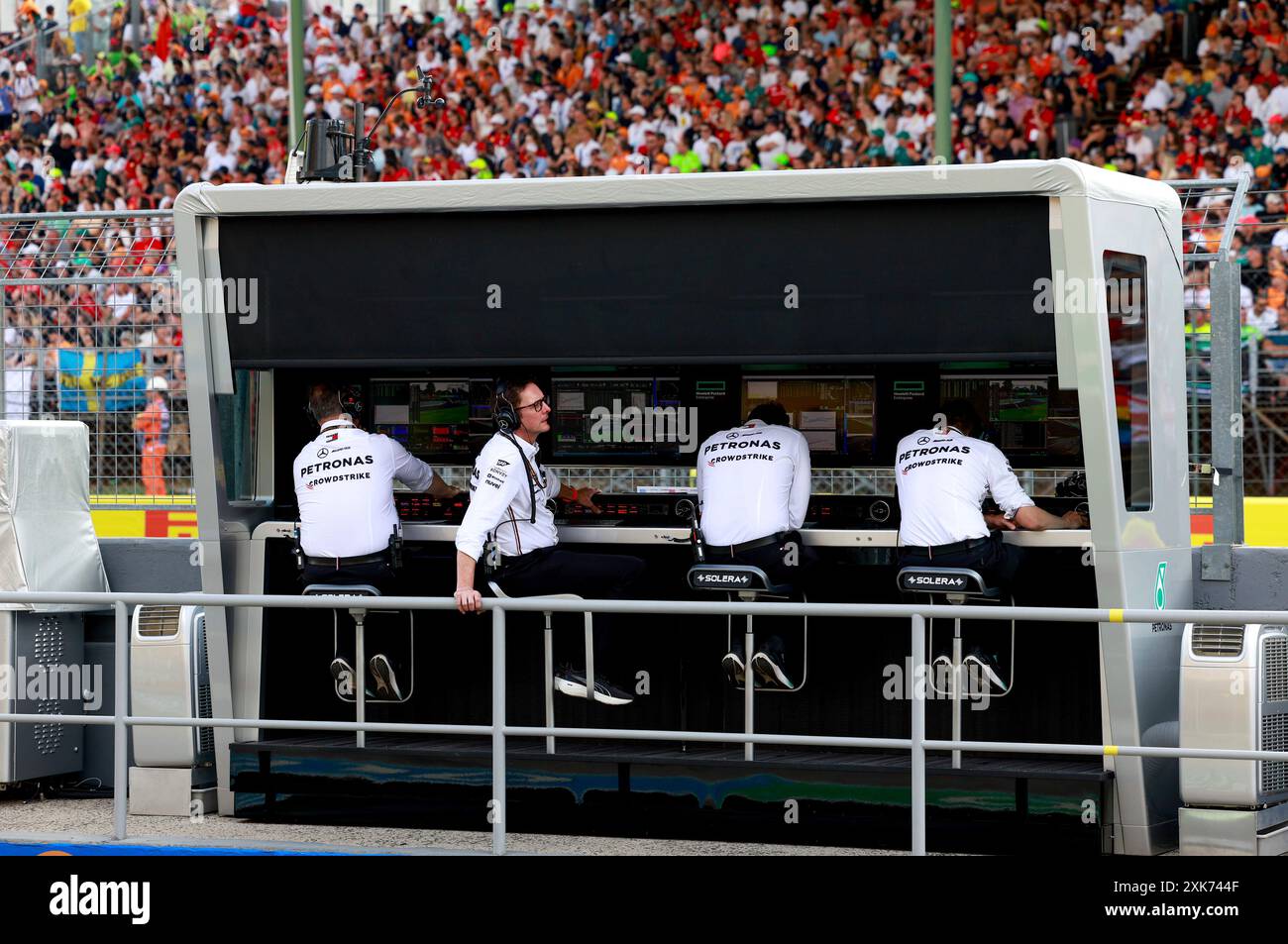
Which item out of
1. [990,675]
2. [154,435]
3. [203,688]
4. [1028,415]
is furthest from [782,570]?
[154,435]

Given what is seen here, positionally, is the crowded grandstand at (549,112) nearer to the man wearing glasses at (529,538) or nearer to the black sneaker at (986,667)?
the black sneaker at (986,667)

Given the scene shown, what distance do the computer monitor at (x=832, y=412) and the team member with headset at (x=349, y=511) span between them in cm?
185

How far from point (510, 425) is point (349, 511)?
2.68ft

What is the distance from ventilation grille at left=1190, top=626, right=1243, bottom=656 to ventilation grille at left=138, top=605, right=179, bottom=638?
442 centimetres

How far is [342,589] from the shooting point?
311 inches

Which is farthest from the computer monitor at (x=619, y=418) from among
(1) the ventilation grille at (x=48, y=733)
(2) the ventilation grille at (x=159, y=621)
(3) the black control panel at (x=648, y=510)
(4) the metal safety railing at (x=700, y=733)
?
(1) the ventilation grille at (x=48, y=733)

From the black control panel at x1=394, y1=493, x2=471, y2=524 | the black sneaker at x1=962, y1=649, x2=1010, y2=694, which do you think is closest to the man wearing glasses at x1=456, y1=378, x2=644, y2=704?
the black control panel at x1=394, y1=493, x2=471, y2=524

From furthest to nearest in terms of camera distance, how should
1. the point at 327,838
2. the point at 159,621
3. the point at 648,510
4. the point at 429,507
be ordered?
the point at 429,507, the point at 648,510, the point at 159,621, the point at 327,838

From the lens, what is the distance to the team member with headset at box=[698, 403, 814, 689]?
775cm

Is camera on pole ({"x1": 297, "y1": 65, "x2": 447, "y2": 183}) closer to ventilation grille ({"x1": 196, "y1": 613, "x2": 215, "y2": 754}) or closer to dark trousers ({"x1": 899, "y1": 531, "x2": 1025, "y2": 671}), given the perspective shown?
ventilation grille ({"x1": 196, "y1": 613, "x2": 215, "y2": 754})

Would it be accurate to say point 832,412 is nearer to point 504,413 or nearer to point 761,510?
point 761,510

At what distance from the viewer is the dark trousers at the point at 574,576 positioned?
25.8 feet

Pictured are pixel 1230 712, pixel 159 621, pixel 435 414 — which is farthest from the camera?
pixel 435 414

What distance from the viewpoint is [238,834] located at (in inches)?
298
